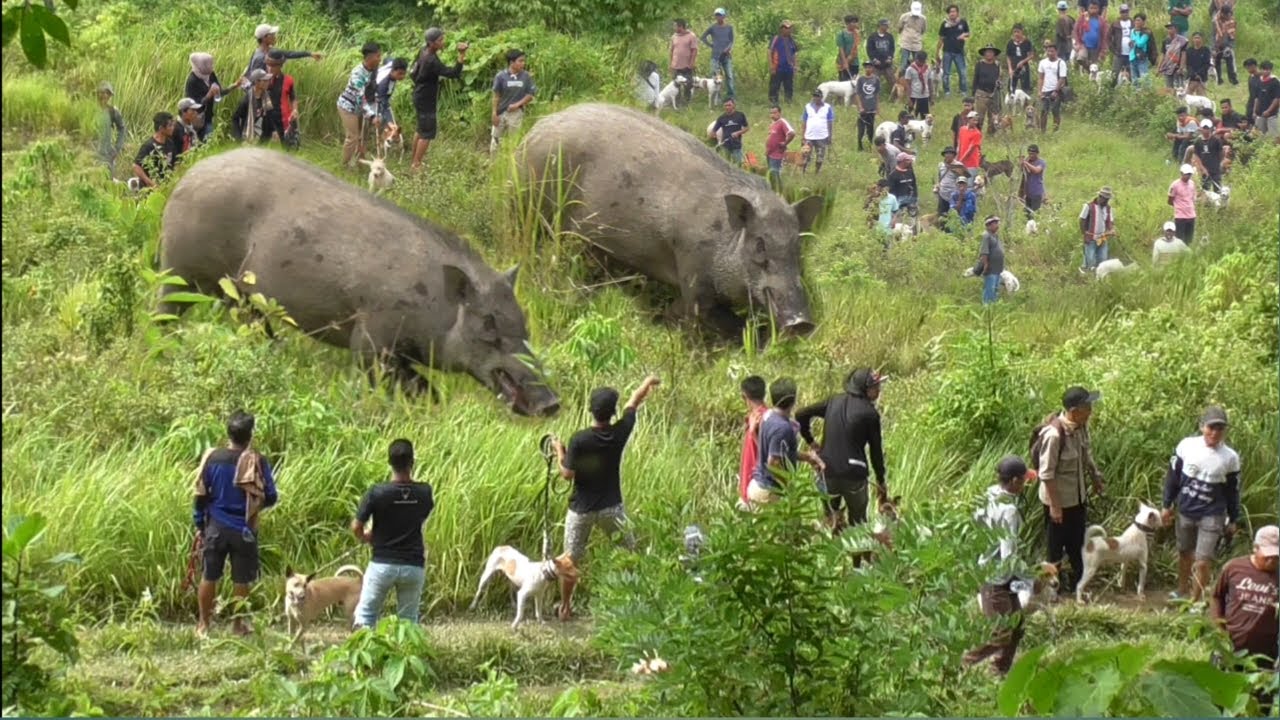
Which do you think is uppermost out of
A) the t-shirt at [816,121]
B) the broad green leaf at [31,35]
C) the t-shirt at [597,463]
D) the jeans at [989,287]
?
the broad green leaf at [31,35]

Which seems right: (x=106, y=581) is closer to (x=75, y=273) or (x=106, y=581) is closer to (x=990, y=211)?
(x=75, y=273)

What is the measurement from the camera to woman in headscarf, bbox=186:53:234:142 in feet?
44.7

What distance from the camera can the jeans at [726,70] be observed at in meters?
14.6

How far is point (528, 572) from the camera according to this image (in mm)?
10062

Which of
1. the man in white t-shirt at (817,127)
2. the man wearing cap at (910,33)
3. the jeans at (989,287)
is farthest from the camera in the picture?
the man wearing cap at (910,33)

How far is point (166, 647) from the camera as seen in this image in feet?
31.5

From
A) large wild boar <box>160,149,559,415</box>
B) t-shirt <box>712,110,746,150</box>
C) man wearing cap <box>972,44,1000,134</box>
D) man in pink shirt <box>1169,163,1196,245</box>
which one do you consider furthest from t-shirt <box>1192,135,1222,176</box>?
large wild boar <box>160,149,559,415</box>

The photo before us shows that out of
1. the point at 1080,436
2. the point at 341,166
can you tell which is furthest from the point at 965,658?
the point at 341,166

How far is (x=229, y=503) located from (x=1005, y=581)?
10.9ft

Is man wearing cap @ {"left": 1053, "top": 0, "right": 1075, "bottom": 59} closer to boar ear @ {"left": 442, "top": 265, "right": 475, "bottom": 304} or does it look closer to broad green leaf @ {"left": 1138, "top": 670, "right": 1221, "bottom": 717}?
boar ear @ {"left": 442, "top": 265, "right": 475, "bottom": 304}

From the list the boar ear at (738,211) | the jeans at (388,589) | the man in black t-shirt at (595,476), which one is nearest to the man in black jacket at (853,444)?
the man in black t-shirt at (595,476)

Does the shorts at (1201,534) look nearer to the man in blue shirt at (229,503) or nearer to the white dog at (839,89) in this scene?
the man in blue shirt at (229,503)

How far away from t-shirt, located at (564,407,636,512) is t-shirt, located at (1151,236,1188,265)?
521 centimetres

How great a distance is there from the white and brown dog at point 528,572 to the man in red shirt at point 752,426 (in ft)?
3.10
